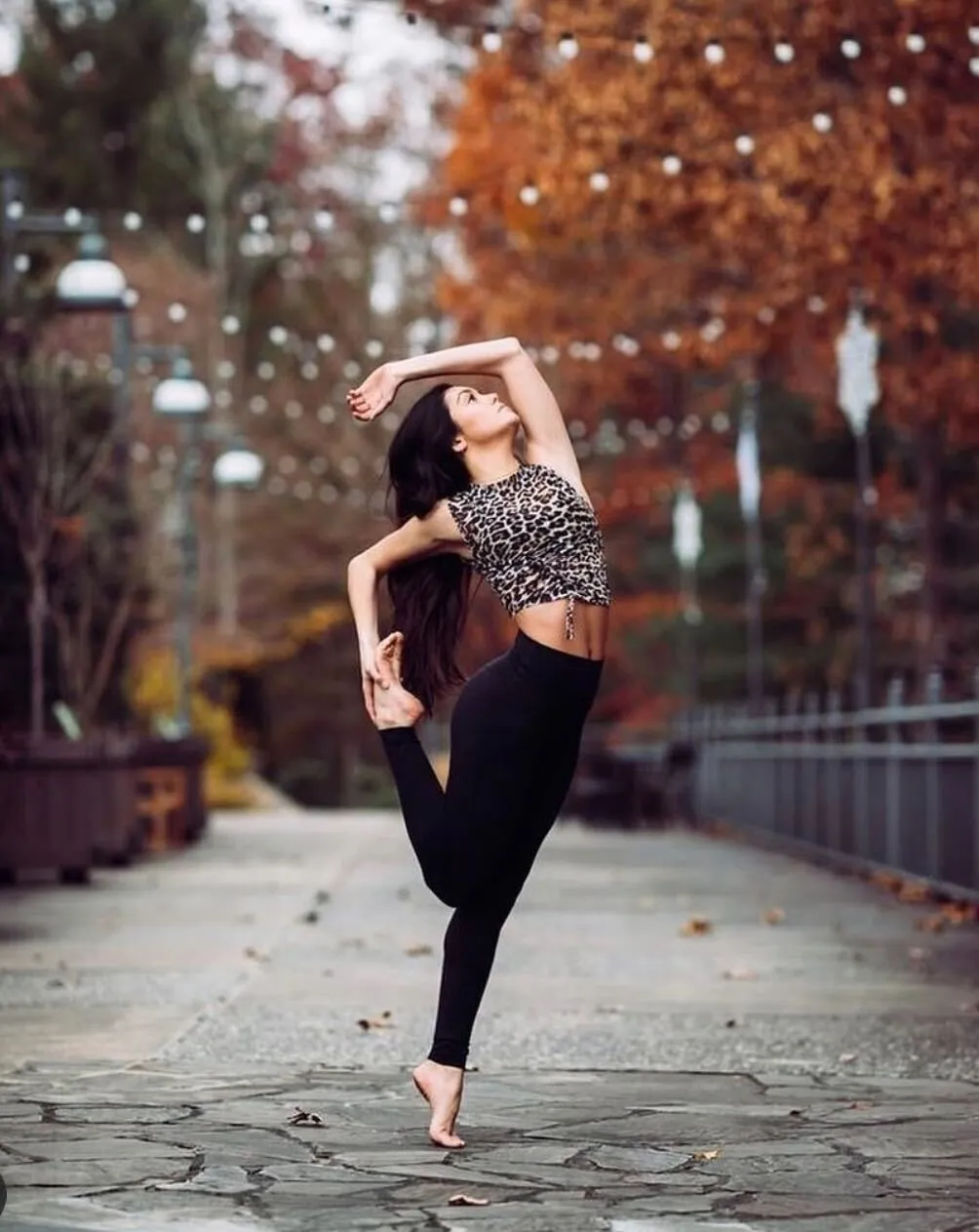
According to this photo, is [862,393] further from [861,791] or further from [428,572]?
[428,572]

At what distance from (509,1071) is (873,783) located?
37.4 ft

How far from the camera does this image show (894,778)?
19047mm

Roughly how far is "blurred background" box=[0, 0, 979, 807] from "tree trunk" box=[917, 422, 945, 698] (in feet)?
0.20

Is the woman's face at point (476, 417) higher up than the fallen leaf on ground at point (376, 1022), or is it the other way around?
the woman's face at point (476, 417)

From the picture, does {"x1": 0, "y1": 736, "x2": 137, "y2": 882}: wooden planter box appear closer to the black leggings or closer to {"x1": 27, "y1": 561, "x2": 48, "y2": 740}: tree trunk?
{"x1": 27, "y1": 561, "x2": 48, "y2": 740}: tree trunk

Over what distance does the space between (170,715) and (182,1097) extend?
120 ft

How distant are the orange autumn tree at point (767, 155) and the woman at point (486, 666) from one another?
10.9 meters

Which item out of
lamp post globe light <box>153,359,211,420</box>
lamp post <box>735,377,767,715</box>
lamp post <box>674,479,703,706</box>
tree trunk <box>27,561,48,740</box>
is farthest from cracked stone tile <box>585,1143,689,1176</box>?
lamp post <box>674,479,703,706</box>

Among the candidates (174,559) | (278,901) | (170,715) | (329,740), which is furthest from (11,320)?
(329,740)

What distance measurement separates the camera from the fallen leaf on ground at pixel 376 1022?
405 inches

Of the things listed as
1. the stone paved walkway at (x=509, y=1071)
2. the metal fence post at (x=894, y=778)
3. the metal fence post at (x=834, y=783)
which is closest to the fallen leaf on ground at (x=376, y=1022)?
the stone paved walkway at (x=509, y=1071)

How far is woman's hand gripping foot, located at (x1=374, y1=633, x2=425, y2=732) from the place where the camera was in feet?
23.9

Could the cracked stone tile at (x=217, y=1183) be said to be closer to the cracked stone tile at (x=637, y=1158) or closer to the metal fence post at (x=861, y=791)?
the cracked stone tile at (x=637, y=1158)

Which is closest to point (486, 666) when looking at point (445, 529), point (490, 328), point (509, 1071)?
point (445, 529)
